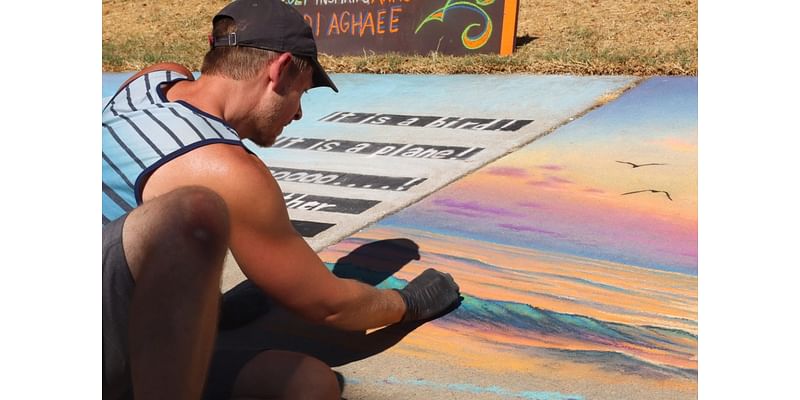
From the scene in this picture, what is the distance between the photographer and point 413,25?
7.50 meters

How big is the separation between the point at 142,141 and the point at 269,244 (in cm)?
42

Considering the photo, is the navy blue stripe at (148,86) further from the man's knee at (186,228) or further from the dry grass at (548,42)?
the dry grass at (548,42)

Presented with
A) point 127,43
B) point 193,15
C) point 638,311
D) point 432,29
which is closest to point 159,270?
point 638,311

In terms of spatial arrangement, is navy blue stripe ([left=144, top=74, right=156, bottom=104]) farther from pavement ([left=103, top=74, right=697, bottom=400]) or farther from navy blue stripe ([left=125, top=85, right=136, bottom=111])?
pavement ([left=103, top=74, right=697, bottom=400])

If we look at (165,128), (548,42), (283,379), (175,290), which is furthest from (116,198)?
(548,42)

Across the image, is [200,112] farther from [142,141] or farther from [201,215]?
[201,215]

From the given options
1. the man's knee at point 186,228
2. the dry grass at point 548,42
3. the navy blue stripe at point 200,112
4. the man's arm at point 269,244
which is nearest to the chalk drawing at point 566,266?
the man's arm at point 269,244

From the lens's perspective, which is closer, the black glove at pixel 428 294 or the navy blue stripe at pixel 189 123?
the navy blue stripe at pixel 189 123

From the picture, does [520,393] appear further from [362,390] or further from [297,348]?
[297,348]

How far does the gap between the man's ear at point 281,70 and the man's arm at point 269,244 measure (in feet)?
1.00

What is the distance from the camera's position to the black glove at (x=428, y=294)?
296 cm

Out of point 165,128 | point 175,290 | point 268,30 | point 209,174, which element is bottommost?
point 175,290

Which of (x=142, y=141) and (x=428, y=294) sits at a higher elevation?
(x=142, y=141)

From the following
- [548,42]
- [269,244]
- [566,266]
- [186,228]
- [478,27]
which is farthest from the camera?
[548,42]
